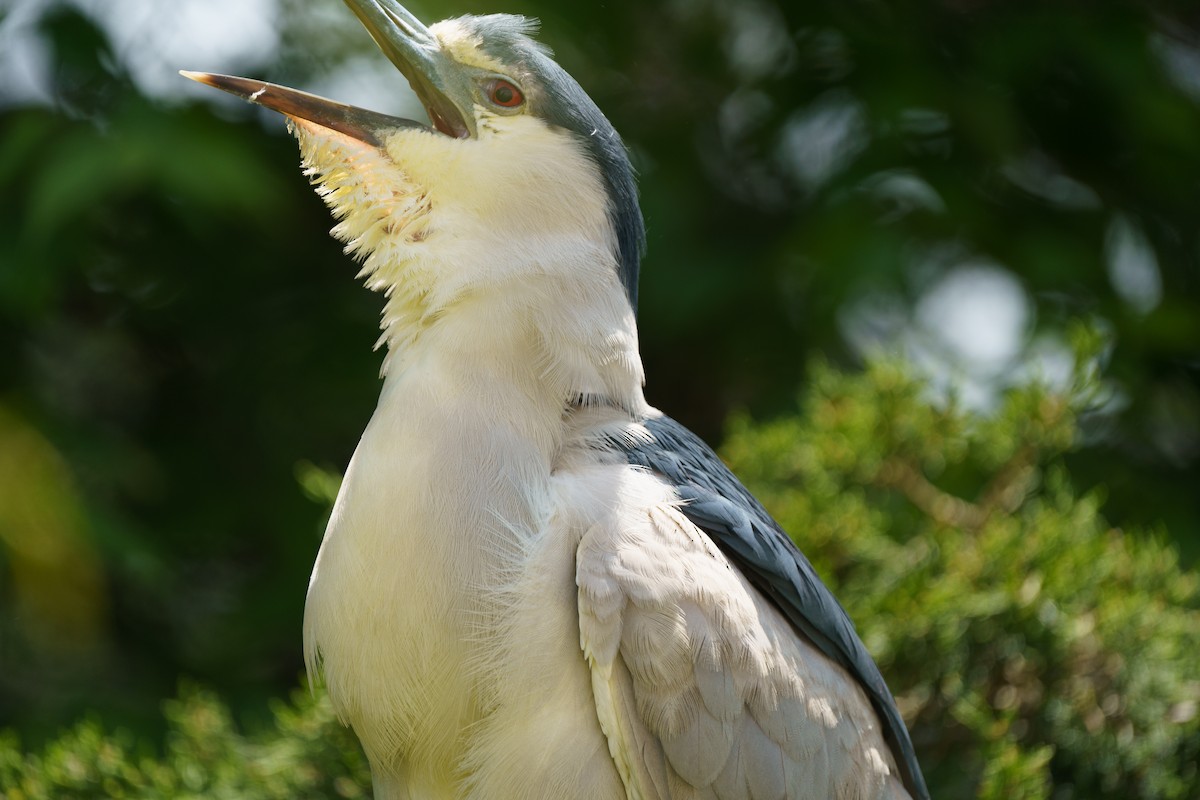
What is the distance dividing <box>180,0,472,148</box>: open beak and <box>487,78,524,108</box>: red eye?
0.06 meters

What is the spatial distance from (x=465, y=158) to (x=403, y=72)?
0.28 metres

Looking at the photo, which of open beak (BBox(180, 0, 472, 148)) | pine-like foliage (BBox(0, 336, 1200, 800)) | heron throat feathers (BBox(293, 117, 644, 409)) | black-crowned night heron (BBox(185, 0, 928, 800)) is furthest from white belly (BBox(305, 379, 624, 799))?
pine-like foliage (BBox(0, 336, 1200, 800))

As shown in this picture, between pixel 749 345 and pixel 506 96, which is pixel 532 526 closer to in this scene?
pixel 506 96

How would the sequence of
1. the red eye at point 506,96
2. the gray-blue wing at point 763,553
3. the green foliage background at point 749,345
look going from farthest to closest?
1. the green foliage background at point 749,345
2. the red eye at point 506,96
3. the gray-blue wing at point 763,553

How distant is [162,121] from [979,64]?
3206 mm

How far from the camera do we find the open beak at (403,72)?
2432 millimetres

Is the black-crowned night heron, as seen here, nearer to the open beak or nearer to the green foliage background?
the open beak

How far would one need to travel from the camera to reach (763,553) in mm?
2410

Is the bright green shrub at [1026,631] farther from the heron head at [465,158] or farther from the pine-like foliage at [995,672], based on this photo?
the heron head at [465,158]

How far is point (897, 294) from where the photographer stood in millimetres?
4594

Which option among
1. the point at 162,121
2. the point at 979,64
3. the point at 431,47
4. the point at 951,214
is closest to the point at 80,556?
the point at 162,121

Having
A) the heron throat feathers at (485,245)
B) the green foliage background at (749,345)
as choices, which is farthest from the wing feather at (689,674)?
the green foliage background at (749,345)

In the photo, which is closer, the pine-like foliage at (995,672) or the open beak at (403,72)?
the open beak at (403,72)

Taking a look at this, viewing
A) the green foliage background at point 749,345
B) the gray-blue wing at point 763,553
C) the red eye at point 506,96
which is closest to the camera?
the gray-blue wing at point 763,553
